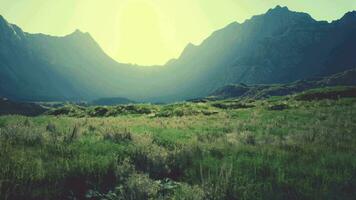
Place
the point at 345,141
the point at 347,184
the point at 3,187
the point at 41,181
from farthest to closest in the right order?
1. the point at 345,141
2. the point at 347,184
3. the point at 41,181
4. the point at 3,187

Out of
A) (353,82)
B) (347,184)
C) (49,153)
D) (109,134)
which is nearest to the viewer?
(347,184)

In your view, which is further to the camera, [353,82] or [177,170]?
[353,82]

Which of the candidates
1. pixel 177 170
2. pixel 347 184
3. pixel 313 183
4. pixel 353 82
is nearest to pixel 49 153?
pixel 177 170

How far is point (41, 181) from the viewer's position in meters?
6.97

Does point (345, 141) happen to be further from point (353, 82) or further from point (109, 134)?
point (353, 82)

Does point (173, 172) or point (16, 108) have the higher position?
point (173, 172)

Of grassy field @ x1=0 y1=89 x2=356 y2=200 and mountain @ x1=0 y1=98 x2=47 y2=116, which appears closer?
grassy field @ x1=0 y1=89 x2=356 y2=200

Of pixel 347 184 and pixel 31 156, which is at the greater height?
pixel 31 156

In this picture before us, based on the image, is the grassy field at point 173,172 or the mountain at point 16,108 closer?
the grassy field at point 173,172

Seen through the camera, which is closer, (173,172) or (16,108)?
(173,172)

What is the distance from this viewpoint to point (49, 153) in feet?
31.3

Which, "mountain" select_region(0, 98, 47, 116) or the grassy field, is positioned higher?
the grassy field

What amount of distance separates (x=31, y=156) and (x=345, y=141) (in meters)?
11.1

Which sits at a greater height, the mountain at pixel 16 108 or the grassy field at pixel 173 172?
the grassy field at pixel 173 172
